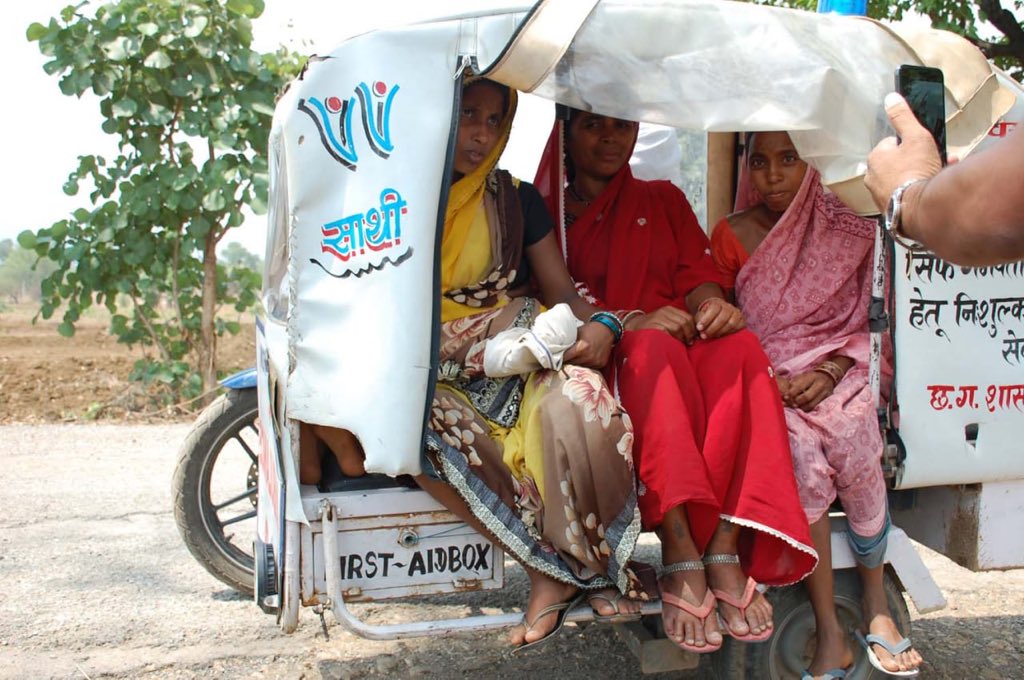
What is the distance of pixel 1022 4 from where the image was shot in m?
6.67

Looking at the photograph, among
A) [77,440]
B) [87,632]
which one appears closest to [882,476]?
[87,632]

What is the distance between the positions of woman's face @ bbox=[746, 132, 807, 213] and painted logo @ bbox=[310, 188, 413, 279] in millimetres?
1455

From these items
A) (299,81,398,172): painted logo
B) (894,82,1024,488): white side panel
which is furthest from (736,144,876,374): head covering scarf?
(299,81,398,172): painted logo

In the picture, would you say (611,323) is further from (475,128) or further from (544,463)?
(475,128)

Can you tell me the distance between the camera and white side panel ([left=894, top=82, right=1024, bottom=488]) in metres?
2.97

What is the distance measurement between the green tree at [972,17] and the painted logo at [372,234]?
14.8ft

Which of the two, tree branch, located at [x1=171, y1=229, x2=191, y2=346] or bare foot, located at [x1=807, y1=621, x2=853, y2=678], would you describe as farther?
tree branch, located at [x1=171, y1=229, x2=191, y2=346]

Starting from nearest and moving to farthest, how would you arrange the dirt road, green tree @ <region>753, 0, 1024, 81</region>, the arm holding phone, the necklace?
the arm holding phone → the dirt road → the necklace → green tree @ <region>753, 0, 1024, 81</region>

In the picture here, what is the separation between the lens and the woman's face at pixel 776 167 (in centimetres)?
333

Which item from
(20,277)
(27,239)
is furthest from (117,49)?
(20,277)

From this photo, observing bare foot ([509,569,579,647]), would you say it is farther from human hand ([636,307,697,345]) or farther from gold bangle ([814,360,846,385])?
gold bangle ([814,360,846,385])

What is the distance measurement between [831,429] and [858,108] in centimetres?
92

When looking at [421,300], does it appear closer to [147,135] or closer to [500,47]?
[500,47]

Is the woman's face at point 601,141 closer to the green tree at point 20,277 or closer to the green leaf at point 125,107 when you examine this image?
the green leaf at point 125,107
